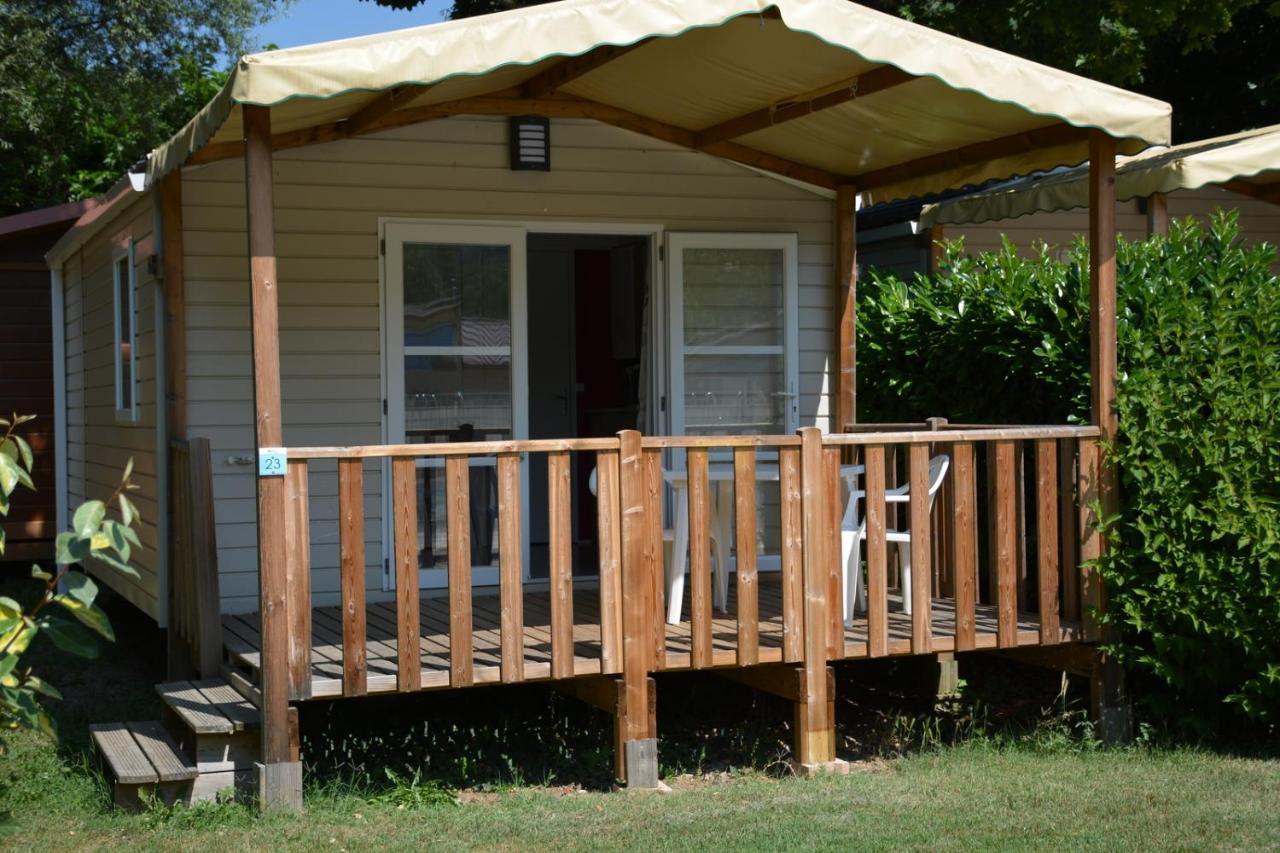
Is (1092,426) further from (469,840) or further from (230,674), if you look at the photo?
(230,674)

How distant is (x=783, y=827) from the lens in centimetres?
518

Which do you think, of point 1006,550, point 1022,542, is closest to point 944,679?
point 1022,542

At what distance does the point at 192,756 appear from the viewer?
5730mm

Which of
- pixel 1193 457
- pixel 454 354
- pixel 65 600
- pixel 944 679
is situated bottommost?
pixel 944 679

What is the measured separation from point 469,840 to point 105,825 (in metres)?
1.34

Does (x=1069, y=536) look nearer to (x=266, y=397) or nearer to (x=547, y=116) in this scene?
(x=547, y=116)

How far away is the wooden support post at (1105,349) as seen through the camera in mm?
6398

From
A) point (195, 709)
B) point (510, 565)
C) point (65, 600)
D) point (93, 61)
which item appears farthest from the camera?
point (93, 61)

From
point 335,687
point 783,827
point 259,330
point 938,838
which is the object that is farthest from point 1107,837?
point 259,330

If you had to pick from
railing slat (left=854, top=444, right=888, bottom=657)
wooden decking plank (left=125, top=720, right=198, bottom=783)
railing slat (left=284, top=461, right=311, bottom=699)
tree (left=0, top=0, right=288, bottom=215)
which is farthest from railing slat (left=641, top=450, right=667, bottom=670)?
tree (left=0, top=0, right=288, bottom=215)

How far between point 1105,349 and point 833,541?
1.47 meters

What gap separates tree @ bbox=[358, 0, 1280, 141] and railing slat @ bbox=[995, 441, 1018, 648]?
733 cm

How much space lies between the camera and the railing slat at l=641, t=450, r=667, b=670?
Result: 19.3 feet

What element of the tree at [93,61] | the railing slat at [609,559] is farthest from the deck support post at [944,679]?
the tree at [93,61]
